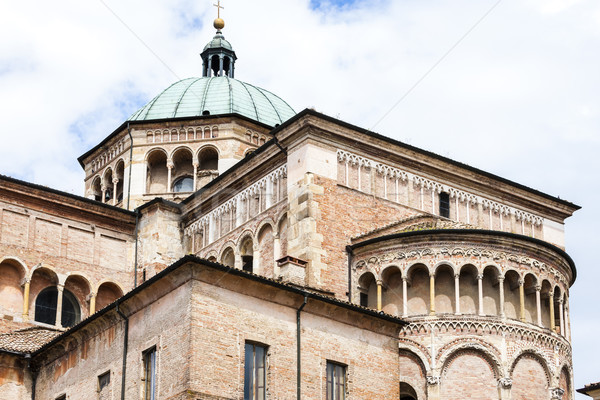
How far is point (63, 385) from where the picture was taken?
27844mm

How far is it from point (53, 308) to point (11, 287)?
142cm

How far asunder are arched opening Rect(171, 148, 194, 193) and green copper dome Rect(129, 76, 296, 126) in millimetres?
1572

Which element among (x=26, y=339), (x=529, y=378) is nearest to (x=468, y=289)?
(x=529, y=378)

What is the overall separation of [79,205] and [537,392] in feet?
50.5

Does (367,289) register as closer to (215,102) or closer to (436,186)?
(436,186)

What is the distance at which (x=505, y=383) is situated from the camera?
28.8 m

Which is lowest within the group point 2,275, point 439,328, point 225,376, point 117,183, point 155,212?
point 225,376

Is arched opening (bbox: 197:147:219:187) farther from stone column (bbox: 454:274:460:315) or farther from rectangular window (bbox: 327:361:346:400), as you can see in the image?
rectangular window (bbox: 327:361:346:400)

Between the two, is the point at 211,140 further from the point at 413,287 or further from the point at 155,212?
the point at 413,287

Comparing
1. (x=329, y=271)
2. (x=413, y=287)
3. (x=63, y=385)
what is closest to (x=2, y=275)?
(x=63, y=385)

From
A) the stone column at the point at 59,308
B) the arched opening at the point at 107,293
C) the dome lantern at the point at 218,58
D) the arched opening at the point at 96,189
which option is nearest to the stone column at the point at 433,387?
the arched opening at the point at 107,293

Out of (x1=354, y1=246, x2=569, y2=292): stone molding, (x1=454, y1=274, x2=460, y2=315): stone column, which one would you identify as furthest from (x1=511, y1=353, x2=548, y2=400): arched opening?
(x1=354, y1=246, x2=569, y2=292): stone molding

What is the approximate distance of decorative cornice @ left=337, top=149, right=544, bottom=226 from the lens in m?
32.3

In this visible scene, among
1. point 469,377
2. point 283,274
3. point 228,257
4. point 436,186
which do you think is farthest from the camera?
point 228,257
